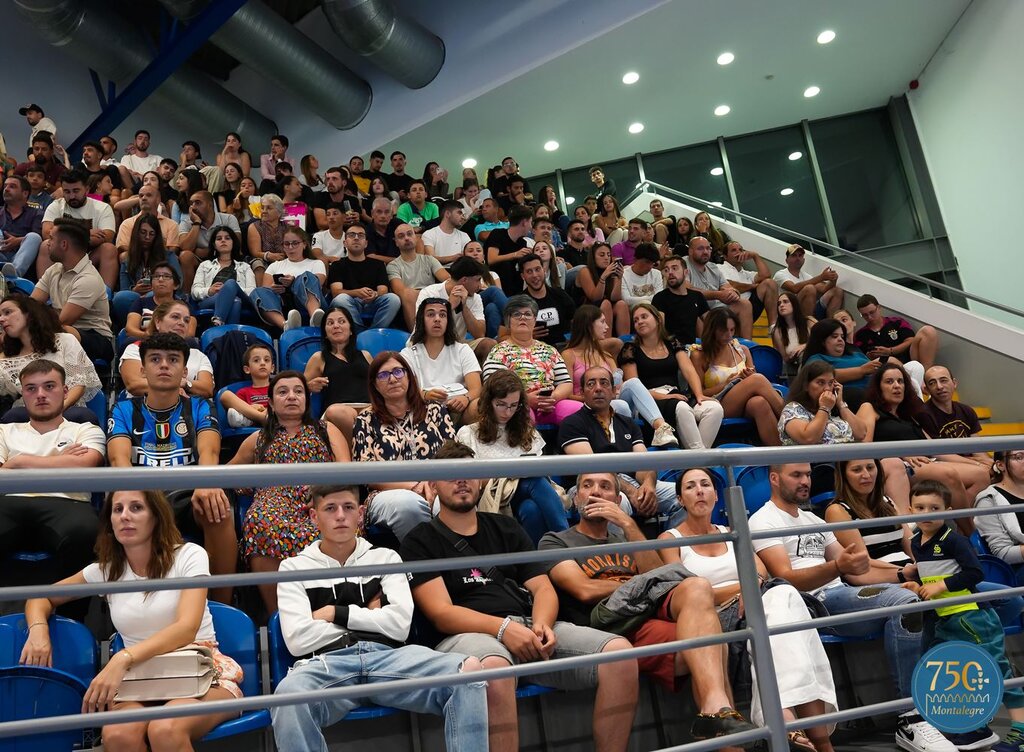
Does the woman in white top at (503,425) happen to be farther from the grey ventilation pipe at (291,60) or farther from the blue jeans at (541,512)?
the grey ventilation pipe at (291,60)

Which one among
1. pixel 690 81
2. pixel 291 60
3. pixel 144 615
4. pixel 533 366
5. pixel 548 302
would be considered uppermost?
pixel 291 60

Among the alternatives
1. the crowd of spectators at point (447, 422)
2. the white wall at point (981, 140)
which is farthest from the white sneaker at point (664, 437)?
the white wall at point (981, 140)

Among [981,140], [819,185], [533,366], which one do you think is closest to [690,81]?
[819,185]

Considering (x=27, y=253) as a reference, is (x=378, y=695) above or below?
below

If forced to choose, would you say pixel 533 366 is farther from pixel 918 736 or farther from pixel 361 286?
pixel 918 736

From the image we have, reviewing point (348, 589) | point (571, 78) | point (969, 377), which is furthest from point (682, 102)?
point (348, 589)

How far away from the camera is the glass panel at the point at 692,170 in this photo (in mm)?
A: 10133

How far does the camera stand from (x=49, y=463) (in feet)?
9.18

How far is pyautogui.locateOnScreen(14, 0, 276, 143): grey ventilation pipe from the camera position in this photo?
7.80 meters

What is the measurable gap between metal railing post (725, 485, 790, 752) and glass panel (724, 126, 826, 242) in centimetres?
907

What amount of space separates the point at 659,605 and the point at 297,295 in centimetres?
339

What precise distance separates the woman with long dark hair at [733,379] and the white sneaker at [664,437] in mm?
542

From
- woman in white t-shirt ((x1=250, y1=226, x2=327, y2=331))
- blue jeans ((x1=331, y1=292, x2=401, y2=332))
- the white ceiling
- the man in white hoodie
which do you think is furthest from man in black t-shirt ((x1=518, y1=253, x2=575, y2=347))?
the white ceiling

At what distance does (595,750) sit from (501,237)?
4578 mm
